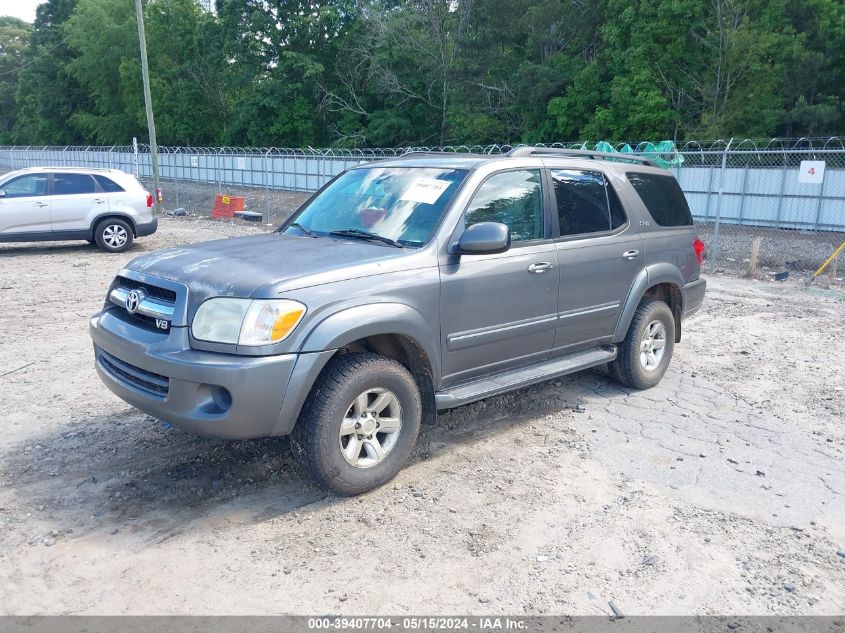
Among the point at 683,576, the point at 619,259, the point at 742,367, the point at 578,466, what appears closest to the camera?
the point at 683,576

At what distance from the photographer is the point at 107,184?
1455cm

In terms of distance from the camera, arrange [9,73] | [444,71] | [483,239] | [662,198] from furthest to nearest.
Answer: [9,73] → [444,71] → [662,198] → [483,239]

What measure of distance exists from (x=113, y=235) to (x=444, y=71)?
92.3 feet

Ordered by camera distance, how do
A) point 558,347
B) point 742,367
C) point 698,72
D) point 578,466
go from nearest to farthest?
point 578,466 < point 558,347 < point 742,367 < point 698,72

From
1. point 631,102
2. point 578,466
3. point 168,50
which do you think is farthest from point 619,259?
point 168,50

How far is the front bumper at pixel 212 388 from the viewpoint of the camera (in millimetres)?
3664

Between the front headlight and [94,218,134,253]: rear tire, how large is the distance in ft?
39.3

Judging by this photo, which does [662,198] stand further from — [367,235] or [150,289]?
[150,289]

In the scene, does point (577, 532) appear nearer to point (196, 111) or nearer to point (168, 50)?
point (196, 111)

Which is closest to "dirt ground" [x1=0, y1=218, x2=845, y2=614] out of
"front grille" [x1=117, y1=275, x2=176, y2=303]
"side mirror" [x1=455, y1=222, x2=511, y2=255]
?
"front grille" [x1=117, y1=275, x2=176, y2=303]

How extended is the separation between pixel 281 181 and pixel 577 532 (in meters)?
30.5

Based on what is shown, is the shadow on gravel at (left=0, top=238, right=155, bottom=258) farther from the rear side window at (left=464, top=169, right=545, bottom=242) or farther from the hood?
the rear side window at (left=464, top=169, right=545, bottom=242)

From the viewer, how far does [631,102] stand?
29812 millimetres

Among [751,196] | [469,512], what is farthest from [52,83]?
[469,512]
